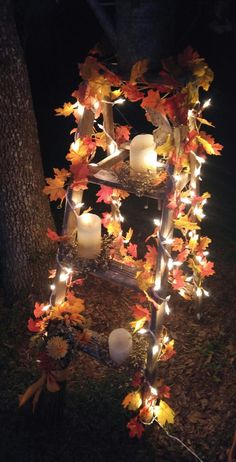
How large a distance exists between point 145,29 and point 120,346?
224 cm

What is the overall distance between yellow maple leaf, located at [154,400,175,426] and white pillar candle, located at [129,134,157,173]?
187 cm

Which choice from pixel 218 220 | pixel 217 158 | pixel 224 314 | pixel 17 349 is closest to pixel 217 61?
pixel 217 158

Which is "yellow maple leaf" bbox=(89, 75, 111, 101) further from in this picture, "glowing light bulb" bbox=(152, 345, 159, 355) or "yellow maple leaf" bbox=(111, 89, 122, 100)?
"glowing light bulb" bbox=(152, 345, 159, 355)

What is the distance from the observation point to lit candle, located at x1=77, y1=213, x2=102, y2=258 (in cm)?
318

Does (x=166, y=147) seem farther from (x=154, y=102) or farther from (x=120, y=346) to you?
(x=120, y=346)

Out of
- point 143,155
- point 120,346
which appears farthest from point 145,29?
point 120,346

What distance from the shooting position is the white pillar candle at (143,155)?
2906 mm

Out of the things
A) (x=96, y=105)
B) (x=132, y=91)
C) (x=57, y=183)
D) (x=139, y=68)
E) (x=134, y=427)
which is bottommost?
(x=134, y=427)

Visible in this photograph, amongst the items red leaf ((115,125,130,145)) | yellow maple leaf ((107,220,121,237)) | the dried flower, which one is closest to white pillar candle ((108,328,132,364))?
the dried flower

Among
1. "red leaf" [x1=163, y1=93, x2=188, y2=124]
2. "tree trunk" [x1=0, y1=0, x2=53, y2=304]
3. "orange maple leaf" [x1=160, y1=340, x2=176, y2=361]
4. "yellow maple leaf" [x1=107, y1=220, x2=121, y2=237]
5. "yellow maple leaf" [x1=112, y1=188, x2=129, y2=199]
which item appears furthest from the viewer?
"yellow maple leaf" [x1=107, y1=220, x2=121, y2=237]

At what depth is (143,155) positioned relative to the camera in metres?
2.91

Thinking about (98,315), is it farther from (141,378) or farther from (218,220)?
(218,220)

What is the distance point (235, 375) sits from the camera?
12.7ft

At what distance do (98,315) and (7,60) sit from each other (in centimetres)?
→ 262
